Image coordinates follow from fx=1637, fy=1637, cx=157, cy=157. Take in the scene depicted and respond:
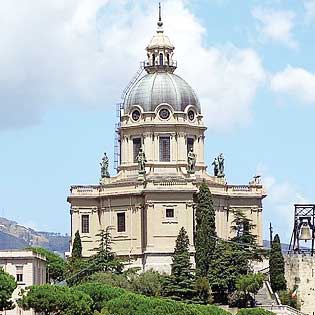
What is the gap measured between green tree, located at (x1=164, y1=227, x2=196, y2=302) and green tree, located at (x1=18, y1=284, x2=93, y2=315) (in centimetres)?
1332

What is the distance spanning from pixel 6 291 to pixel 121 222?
27194 millimetres

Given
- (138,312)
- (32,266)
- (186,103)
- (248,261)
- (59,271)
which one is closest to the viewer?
(138,312)

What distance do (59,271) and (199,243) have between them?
2237 centimetres

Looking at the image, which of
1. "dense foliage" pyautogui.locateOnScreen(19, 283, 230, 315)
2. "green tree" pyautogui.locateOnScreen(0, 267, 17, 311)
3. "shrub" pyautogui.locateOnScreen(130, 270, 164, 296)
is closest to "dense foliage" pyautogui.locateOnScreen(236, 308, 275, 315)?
"dense foliage" pyautogui.locateOnScreen(19, 283, 230, 315)

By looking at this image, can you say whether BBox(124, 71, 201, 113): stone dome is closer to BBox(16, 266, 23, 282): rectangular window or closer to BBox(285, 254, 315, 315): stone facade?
BBox(285, 254, 315, 315): stone facade

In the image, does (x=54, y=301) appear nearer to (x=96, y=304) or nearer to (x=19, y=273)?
(x=96, y=304)

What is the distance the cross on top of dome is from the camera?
439 ft

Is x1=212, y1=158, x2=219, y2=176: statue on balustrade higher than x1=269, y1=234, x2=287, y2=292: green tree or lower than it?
higher

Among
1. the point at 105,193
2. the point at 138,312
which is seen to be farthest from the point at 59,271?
the point at 138,312

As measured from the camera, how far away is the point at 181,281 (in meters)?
119

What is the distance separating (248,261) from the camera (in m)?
124

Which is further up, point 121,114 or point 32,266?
point 121,114

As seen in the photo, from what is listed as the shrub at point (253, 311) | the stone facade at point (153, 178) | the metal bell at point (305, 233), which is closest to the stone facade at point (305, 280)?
the metal bell at point (305, 233)

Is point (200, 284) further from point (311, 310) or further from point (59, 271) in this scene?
point (59, 271)
